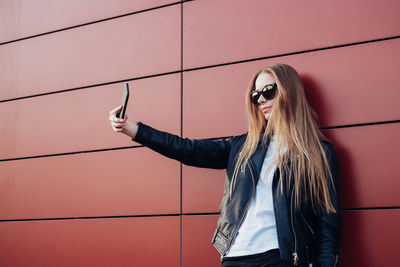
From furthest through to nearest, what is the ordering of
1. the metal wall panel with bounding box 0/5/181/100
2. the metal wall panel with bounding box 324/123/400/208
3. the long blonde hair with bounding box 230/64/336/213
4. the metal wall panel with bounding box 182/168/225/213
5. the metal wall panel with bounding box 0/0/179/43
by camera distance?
1. the metal wall panel with bounding box 0/0/179/43
2. the metal wall panel with bounding box 0/5/181/100
3. the metal wall panel with bounding box 182/168/225/213
4. the metal wall panel with bounding box 324/123/400/208
5. the long blonde hair with bounding box 230/64/336/213

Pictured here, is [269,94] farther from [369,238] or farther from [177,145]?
[369,238]

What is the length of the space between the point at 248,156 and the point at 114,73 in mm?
1314

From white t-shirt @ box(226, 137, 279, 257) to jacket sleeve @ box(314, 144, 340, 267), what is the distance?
0.78 feet

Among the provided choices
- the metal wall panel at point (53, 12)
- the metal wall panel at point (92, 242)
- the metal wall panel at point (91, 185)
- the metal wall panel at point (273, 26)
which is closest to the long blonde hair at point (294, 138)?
the metal wall panel at point (273, 26)

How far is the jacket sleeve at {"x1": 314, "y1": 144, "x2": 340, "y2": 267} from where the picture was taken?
1741mm

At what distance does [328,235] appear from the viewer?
1769mm

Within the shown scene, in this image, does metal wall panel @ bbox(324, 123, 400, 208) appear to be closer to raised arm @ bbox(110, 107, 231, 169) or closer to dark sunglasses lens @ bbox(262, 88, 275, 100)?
dark sunglasses lens @ bbox(262, 88, 275, 100)

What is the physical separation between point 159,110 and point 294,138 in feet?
3.34

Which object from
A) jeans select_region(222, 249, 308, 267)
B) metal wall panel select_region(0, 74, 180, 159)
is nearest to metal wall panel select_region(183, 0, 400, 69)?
metal wall panel select_region(0, 74, 180, 159)

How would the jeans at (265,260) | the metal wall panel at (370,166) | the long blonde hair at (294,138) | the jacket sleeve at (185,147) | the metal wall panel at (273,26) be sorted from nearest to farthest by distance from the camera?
the jeans at (265,260) → the long blonde hair at (294,138) → the jacket sleeve at (185,147) → the metal wall panel at (370,166) → the metal wall panel at (273,26)

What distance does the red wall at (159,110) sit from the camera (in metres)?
2.11

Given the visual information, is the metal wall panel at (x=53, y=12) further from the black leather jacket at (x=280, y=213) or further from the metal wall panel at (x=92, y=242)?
the metal wall panel at (x=92, y=242)

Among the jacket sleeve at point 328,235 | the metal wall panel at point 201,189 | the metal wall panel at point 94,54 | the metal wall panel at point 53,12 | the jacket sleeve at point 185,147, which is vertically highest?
the metal wall panel at point 53,12

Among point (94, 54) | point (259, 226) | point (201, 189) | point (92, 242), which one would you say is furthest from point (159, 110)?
point (259, 226)
